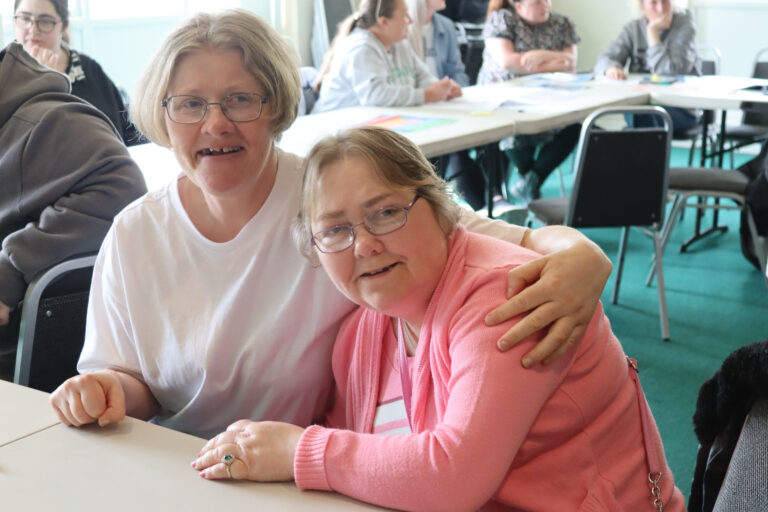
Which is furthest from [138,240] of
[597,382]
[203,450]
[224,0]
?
[224,0]

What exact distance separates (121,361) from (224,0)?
537cm

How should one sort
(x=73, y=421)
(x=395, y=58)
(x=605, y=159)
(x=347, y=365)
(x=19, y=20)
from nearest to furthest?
(x=73, y=421)
(x=347, y=365)
(x=605, y=159)
(x=19, y=20)
(x=395, y=58)

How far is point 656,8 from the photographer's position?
17.9 feet

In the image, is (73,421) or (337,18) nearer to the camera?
(73,421)

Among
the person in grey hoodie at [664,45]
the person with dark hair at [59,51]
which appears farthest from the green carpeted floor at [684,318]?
the person with dark hair at [59,51]

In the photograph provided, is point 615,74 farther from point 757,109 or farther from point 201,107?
point 201,107

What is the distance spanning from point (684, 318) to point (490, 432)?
9.47 ft

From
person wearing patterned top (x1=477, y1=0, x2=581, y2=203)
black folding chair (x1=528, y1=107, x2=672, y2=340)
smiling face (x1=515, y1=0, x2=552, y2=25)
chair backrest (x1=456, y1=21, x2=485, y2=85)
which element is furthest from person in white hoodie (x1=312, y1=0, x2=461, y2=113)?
chair backrest (x1=456, y1=21, x2=485, y2=85)

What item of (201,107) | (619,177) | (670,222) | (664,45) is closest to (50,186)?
(201,107)

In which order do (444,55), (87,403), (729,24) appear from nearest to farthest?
(87,403)
(444,55)
(729,24)

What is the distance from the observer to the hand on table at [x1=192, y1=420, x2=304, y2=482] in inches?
42.0

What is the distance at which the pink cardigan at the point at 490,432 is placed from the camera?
994 millimetres

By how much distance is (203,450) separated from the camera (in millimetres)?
1127

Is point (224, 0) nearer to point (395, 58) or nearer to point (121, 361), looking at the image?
point (395, 58)
